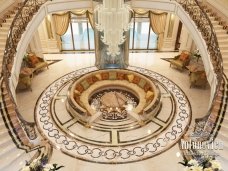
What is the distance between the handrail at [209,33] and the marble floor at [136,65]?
2.07 meters

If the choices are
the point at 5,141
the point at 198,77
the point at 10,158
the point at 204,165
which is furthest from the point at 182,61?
the point at 10,158

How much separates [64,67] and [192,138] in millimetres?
7498

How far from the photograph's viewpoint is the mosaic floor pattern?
24.8ft

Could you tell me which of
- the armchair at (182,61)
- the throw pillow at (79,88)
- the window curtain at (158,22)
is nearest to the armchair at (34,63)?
the throw pillow at (79,88)

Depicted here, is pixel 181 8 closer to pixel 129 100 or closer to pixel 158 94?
pixel 158 94

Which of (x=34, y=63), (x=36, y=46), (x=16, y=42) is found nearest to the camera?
(x=16, y=42)

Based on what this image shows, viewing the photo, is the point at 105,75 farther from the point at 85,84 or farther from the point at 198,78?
the point at 198,78

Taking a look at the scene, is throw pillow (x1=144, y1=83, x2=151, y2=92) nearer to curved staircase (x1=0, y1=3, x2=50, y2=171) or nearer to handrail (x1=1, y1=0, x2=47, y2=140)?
curved staircase (x1=0, y1=3, x2=50, y2=171)

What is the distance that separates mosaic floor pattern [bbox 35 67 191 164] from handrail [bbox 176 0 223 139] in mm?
2225

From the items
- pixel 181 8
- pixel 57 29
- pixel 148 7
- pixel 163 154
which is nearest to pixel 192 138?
pixel 163 154

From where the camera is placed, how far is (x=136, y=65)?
1255 cm

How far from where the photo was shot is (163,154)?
7.44 meters

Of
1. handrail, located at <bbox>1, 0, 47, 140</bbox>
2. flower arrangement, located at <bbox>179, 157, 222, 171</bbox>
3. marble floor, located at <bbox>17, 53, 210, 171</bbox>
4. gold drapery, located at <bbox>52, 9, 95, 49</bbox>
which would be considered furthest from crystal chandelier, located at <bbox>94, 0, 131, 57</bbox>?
gold drapery, located at <bbox>52, 9, 95, 49</bbox>

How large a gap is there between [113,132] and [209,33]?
463 cm
